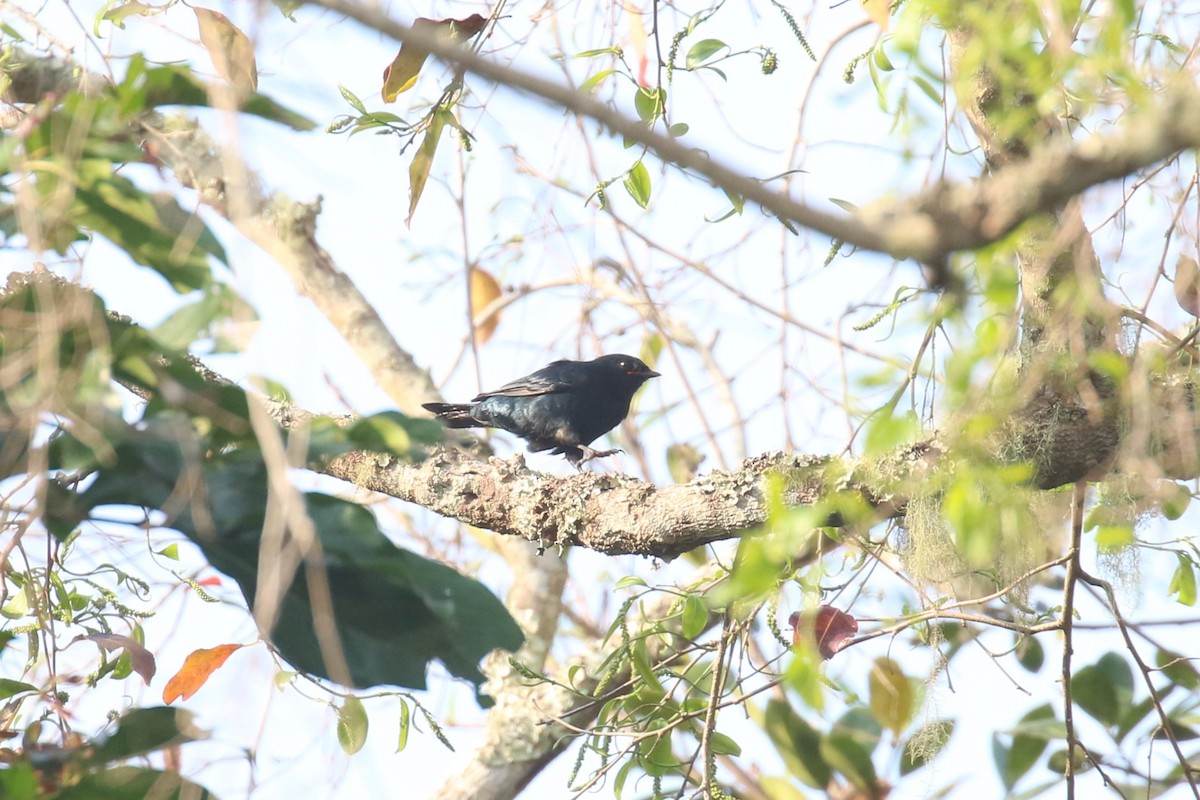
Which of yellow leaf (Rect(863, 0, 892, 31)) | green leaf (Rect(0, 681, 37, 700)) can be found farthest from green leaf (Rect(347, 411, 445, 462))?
A: yellow leaf (Rect(863, 0, 892, 31))

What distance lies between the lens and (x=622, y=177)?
9.87 ft

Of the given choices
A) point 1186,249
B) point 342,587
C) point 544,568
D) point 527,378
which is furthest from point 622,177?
point 527,378

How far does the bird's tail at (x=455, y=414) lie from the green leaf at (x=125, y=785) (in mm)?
3711

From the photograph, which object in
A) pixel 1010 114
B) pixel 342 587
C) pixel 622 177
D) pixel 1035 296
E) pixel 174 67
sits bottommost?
pixel 342 587

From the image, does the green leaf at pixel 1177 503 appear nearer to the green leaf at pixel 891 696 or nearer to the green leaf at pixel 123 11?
the green leaf at pixel 891 696

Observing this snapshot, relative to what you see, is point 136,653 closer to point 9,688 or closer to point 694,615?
point 9,688

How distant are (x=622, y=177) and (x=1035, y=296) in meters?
1.07

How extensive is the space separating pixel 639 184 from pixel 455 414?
312cm

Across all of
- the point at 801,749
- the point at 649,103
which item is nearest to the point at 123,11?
the point at 649,103

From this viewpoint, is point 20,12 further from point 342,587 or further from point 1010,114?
point 1010,114

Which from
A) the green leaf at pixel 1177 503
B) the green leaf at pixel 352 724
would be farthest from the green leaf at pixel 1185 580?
the green leaf at pixel 352 724

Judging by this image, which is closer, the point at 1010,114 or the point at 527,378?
the point at 1010,114

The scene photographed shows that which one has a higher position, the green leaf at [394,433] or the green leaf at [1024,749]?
the green leaf at [1024,749]

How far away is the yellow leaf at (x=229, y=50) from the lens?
1563mm
